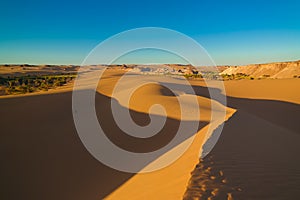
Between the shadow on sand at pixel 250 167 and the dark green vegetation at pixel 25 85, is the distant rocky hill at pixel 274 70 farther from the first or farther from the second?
the shadow on sand at pixel 250 167

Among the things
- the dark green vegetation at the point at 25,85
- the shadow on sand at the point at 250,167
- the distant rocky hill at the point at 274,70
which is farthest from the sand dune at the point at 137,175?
the distant rocky hill at the point at 274,70

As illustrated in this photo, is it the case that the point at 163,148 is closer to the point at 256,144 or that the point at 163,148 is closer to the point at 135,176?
the point at 135,176

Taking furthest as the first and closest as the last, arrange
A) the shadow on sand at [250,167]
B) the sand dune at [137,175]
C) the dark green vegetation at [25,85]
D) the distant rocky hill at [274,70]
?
the distant rocky hill at [274,70] < the dark green vegetation at [25,85] < the sand dune at [137,175] < the shadow on sand at [250,167]

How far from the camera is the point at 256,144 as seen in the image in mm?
6422

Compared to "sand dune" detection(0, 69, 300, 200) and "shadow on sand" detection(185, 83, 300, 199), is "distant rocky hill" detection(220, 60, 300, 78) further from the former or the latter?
"shadow on sand" detection(185, 83, 300, 199)

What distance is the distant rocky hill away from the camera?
51969 millimetres

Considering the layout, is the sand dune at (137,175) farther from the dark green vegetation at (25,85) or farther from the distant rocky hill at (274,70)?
the distant rocky hill at (274,70)

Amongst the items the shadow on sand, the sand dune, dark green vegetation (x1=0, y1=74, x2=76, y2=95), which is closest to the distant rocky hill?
the sand dune

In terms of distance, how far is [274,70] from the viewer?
62.7m

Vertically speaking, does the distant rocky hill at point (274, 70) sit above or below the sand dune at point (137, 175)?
above

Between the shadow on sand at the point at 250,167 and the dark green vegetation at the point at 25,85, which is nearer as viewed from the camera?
the shadow on sand at the point at 250,167

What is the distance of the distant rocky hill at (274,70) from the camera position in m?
52.0

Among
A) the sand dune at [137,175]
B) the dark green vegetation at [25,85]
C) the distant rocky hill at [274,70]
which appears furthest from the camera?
the distant rocky hill at [274,70]

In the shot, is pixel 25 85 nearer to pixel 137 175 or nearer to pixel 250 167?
pixel 137 175
